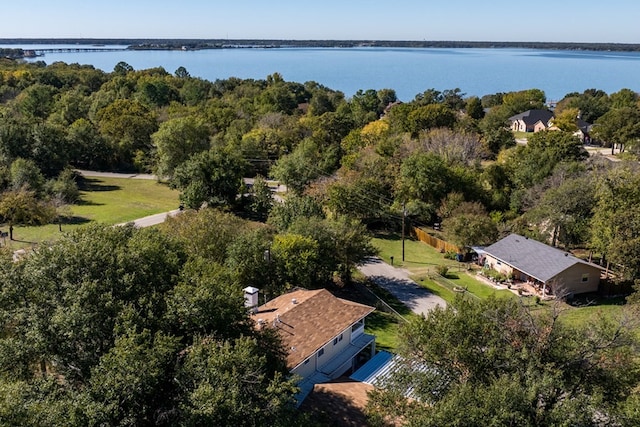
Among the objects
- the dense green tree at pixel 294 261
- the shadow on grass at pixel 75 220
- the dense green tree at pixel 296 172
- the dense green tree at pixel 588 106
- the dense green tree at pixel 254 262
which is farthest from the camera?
the dense green tree at pixel 588 106

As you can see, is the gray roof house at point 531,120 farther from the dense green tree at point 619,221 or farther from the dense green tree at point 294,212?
the dense green tree at point 294,212

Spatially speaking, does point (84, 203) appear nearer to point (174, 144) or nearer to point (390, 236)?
point (174, 144)

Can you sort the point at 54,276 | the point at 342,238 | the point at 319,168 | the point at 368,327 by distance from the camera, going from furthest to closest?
1. the point at 319,168
2. the point at 342,238
3. the point at 368,327
4. the point at 54,276

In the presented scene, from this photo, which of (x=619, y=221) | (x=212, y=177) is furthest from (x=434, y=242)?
(x=212, y=177)

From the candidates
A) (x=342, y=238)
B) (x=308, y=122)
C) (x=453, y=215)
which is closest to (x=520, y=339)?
(x=342, y=238)

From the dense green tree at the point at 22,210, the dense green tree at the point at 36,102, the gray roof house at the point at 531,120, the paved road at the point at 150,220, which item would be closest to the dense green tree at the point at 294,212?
the paved road at the point at 150,220

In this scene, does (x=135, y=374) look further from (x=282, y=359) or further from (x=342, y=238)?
(x=342, y=238)

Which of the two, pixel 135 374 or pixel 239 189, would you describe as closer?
pixel 135 374
